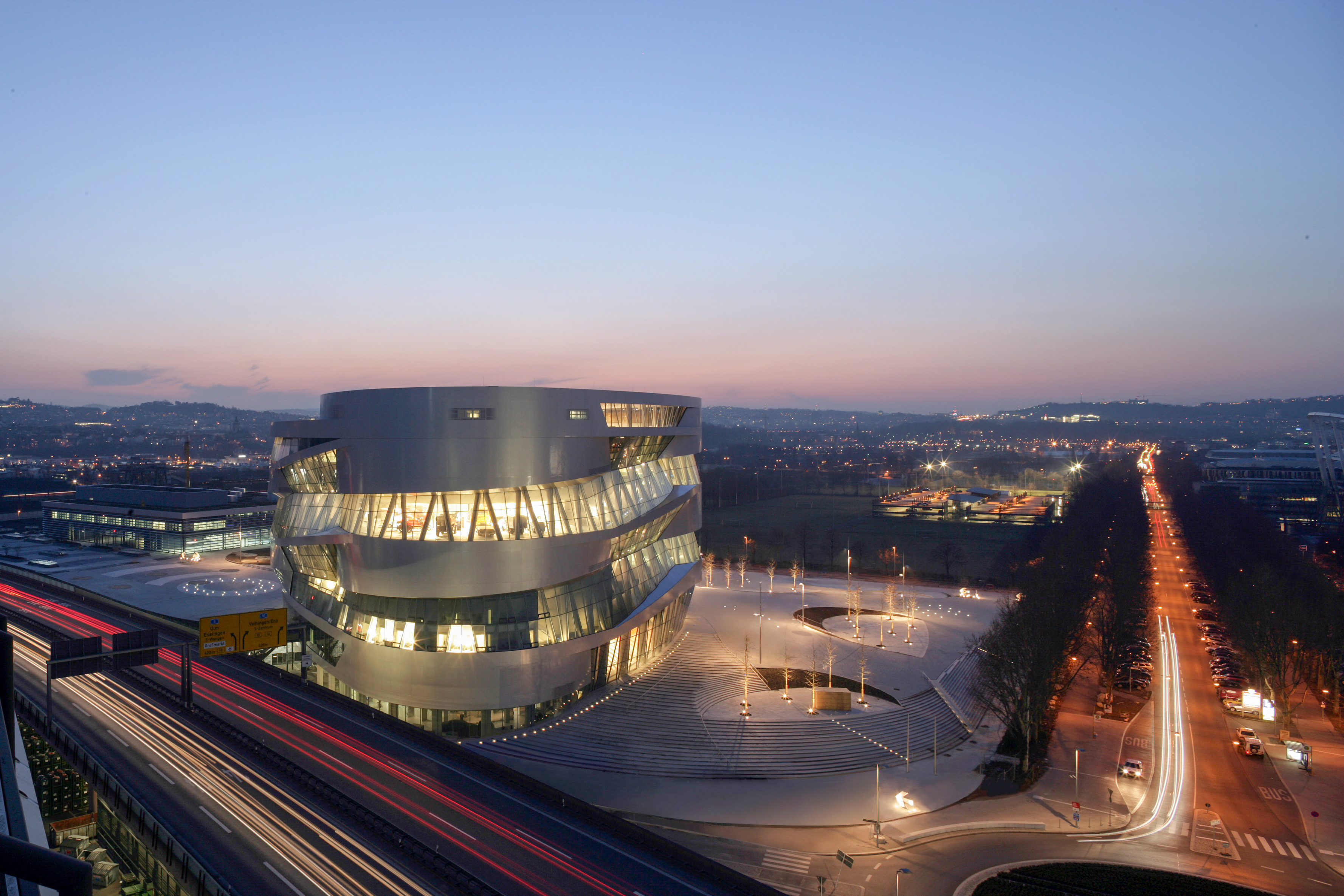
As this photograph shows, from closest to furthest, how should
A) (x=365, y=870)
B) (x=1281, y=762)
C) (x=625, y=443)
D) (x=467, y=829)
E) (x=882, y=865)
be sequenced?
(x=365, y=870) → (x=467, y=829) → (x=882, y=865) → (x=1281, y=762) → (x=625, y=443)

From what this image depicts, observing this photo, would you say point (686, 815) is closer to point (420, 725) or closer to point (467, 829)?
point (467, 829)

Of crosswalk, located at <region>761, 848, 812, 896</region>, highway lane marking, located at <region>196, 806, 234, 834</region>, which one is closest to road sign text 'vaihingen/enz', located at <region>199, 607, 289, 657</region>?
highway lane marking, located at <region>196, 806, 234, 834</region>

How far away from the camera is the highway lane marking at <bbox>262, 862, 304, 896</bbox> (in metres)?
21.9

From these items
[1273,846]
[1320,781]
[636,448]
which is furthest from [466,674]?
[1320,781]

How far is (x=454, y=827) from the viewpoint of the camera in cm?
2572

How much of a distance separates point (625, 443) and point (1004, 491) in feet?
474

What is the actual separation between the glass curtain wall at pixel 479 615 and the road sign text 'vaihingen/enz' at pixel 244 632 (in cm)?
716

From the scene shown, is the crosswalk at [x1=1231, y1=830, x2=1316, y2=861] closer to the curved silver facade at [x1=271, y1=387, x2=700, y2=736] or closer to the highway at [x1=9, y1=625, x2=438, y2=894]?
the curved silver facade at [x1=271, y1=387, x2=700, y2=736]

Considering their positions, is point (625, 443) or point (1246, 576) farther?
point (1246, 576)

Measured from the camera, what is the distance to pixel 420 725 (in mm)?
42719

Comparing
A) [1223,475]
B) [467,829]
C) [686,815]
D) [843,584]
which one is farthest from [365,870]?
[1223,475]

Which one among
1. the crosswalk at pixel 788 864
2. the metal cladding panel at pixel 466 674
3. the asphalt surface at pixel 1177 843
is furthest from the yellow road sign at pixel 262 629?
the crosswalk at pixel 788 864

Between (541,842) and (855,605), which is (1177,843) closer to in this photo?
(541,842)

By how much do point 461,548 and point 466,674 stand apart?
743 centimetres
